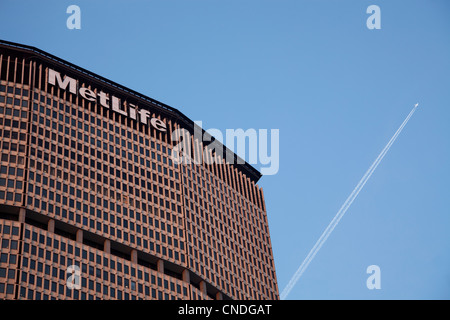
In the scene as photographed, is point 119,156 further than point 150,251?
Yes

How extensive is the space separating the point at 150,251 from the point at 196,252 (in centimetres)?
1639

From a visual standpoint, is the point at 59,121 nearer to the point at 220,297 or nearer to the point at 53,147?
the point at 53,147

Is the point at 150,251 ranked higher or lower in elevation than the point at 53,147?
lower

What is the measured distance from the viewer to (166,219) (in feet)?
640

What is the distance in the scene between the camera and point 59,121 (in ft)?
625

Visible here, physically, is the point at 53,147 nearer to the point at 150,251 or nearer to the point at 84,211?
the point at 84,211

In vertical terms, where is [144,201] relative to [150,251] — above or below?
above

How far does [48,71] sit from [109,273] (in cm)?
5673
